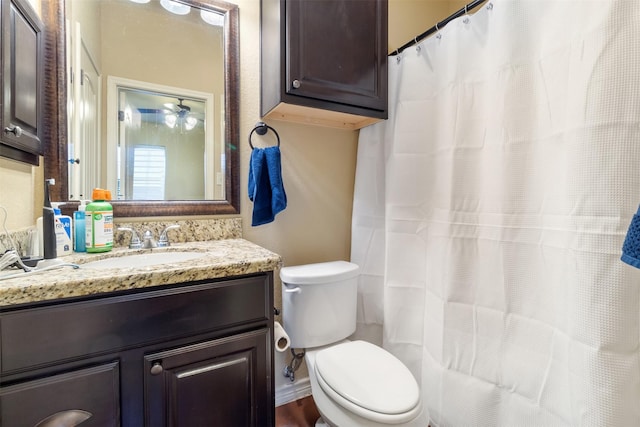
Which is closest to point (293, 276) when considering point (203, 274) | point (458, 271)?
point (203, 274)

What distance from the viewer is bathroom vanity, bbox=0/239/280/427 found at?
652 millimetres

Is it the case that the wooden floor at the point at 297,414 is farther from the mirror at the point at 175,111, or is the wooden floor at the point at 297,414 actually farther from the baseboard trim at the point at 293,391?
the mirror at the point at 175,111

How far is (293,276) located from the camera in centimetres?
130

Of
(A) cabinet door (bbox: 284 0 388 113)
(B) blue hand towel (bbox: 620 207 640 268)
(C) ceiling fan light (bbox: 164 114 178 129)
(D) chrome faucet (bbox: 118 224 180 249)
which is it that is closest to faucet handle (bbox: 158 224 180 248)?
(D) chrome faucet (bbox: 118 224 180 249)

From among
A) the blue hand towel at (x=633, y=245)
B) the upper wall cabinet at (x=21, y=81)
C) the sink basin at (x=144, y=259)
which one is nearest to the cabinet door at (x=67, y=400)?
the sink basin at (x=144, y=259)

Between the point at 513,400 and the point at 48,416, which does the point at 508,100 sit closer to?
the point at 513,400

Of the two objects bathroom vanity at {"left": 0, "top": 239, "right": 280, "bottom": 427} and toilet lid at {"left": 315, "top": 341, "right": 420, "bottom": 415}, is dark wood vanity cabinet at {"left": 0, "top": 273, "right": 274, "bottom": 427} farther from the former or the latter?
toilet lid at {"left": 315, "top": 341, "right": 420, "bottom": 415}

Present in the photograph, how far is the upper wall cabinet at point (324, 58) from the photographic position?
120 centimetres

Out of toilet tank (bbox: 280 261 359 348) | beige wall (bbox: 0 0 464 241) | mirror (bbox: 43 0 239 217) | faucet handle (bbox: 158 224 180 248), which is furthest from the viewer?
beige wall (bbox: 0 0 464 241)

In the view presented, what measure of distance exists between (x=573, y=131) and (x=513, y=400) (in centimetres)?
101

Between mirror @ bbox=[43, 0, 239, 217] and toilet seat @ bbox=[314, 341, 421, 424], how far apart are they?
32.6 inches

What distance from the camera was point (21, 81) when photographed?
34.3 inches

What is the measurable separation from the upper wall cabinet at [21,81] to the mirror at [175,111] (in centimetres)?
8

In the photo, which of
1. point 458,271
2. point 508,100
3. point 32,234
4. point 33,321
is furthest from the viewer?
point 458,271
